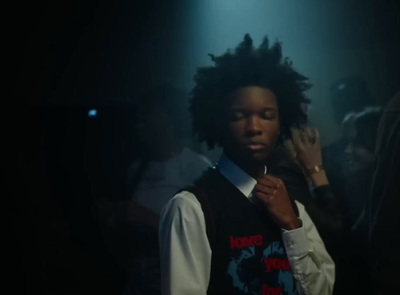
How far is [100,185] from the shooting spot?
4.90 feet

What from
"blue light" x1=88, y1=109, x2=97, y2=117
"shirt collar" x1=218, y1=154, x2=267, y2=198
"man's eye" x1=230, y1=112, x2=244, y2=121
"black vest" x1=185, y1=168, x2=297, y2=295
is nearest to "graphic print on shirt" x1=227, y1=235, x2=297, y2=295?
"black vest" x1=185, y1=168, x2=297, y2=295

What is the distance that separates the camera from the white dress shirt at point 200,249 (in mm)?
1255

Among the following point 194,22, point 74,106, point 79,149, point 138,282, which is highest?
point 194,22

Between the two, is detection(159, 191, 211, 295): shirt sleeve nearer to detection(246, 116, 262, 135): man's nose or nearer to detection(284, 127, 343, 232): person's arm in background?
detection(246, 116, 262, 135): man's nose

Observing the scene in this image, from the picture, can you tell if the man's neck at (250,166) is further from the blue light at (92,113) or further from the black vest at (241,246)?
the blue light at (92,113)

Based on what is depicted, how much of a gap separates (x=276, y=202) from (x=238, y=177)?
0.14 m

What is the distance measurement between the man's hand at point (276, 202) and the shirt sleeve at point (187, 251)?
205 mm

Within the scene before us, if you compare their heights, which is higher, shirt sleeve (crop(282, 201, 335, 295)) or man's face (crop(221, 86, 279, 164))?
man's face (crop(221, 86, 279, 164))

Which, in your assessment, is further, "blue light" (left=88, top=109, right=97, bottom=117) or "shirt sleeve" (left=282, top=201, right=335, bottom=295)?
"blue light" (left=88, top=109, right=97, bottom=117)

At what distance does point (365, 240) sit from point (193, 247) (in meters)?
0.62

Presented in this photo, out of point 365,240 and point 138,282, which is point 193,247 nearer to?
point 138,282

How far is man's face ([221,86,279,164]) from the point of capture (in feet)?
4.42

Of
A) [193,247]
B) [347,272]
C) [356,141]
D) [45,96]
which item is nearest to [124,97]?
[45,96]

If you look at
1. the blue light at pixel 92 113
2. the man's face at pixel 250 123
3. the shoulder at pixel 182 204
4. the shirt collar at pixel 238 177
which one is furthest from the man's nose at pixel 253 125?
the blue light at pixel 92 113
